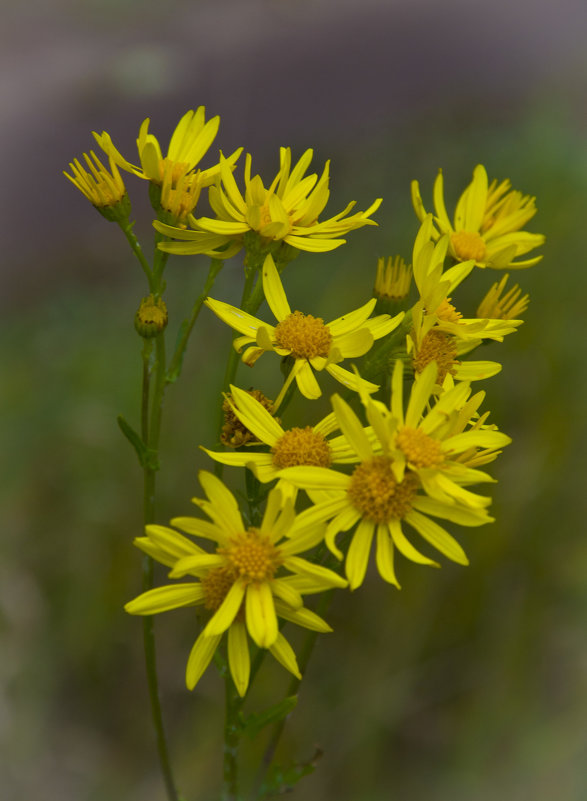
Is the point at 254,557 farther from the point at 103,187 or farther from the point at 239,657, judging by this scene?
the point at 103,187

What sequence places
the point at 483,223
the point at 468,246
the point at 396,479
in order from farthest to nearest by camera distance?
1. the point at 483,223
2. the point at 468,246
3. the point at 396,479

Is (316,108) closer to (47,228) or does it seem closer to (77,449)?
(47,228)

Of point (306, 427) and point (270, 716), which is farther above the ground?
point (306, 427)

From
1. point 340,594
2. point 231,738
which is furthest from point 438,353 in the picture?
point 340,594

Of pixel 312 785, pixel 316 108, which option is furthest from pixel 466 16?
pixel 312 785

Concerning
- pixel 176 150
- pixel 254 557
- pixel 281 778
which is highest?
pixel 176 150

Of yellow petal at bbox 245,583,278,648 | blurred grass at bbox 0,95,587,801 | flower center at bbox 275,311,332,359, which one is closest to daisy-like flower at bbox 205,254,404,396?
flower center at bbox 275,311,332,359
